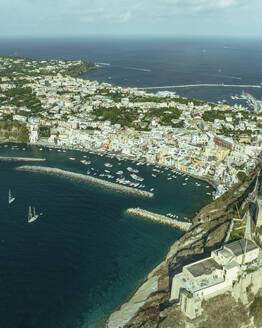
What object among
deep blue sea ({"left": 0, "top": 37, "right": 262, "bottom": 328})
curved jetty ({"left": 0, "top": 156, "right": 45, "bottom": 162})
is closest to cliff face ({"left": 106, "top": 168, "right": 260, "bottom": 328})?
deep blue sea ({"left": 0, "top": 37, "right": 262, "bottom": 328})

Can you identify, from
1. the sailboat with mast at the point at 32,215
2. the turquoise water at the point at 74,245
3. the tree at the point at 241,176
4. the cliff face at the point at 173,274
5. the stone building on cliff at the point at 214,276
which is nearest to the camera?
the stone building on cliff at the point at 214,276

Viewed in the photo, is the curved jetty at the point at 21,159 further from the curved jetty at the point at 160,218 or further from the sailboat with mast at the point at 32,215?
the curved jetty at the point at 160,218

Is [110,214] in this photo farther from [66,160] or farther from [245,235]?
[66,160]

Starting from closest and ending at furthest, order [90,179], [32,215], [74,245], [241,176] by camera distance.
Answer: [74,245] < [32,215] < [241,176] < [90,179]

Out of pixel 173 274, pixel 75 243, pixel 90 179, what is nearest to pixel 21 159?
pixel 90 179

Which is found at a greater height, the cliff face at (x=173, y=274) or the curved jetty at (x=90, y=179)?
the curved jetty at (x=90, y=179)

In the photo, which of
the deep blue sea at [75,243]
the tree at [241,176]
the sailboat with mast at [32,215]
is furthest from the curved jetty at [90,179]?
the tree at [241,176]

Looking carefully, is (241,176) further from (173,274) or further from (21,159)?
(21,159)
